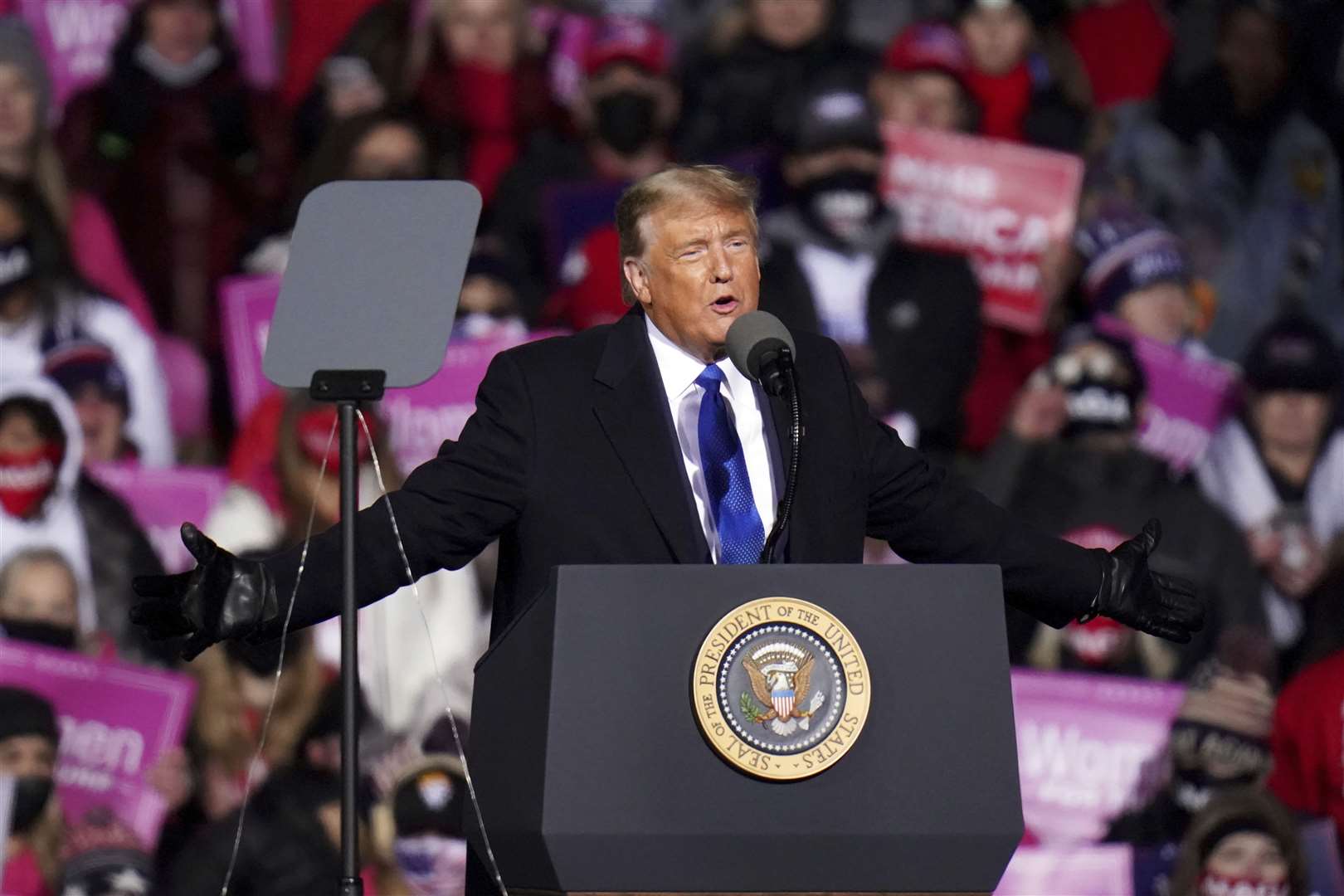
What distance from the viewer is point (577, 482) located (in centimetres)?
288

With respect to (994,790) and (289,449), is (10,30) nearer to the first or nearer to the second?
(289,449)

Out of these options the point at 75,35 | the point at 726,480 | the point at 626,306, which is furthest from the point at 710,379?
the point at 75,35

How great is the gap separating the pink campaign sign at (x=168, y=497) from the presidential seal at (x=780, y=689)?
3.52 meters

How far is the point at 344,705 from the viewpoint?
2639mm

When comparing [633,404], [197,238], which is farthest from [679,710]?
[197,238]

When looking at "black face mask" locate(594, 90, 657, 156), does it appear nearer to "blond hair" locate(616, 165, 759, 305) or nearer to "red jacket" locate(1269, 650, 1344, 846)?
"red jacket" locate(1269, 650, 1344, 846)

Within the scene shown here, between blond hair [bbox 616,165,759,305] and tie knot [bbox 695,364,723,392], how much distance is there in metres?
0.17

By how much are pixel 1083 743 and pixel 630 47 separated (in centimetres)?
230

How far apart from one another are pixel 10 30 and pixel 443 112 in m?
1.17

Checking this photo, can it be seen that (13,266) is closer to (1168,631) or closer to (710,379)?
(710,379)

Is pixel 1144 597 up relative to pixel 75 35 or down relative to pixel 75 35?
down

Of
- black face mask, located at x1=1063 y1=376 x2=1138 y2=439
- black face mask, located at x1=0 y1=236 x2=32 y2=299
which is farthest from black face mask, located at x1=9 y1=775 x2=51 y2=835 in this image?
black face mask, located at x1=1063 y1=376 x2=1138 y2=439

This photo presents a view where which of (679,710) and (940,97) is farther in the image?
(940,97)

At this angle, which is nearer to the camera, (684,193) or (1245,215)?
(684,193)
